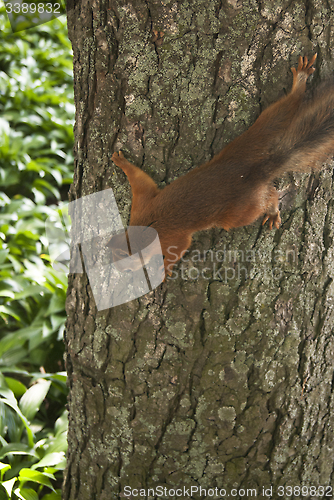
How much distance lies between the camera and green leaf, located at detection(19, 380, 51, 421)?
2.49 metres

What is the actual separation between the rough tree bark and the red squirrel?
4 centimetres

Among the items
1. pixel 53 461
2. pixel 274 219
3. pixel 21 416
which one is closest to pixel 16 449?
pixel 21 416

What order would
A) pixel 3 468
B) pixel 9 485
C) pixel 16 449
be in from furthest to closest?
pixel 16 449 < pixel 3 468 < pixel 9 485

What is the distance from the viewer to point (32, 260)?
3.56 m

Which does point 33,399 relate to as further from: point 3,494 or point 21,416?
point 3,494

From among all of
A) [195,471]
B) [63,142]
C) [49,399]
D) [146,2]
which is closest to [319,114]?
[146,2]

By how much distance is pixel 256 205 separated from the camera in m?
1.22

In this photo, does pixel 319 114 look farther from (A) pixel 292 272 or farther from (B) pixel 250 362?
(B) pixel 250 362

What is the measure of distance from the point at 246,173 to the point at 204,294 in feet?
1.47

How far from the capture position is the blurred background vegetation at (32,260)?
235 cm

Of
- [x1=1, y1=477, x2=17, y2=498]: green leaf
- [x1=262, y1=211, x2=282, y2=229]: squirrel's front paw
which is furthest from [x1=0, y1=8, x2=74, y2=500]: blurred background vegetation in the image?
[x1=262, y1=211, x2=282, y2=229]: squirrel's front paw

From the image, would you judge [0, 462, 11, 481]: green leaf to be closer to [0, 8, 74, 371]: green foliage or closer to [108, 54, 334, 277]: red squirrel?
[0, 8, 74, 371]: green foliage

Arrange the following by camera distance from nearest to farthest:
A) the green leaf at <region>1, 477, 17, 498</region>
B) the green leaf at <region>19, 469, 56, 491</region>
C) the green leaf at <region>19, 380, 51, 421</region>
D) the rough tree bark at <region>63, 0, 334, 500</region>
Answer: the rough tree bark at <region>63, 0, 334, 500</region>, the green leaf at <region>1, 477, 17, 498</region>, the green leaf at <region>19, 469, 56, 491</region>, the green leaf at <region>19, 380, 51, 421</region>

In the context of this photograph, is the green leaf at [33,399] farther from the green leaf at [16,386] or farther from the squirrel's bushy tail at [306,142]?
the squirrel's bushy tail at [306,142]
